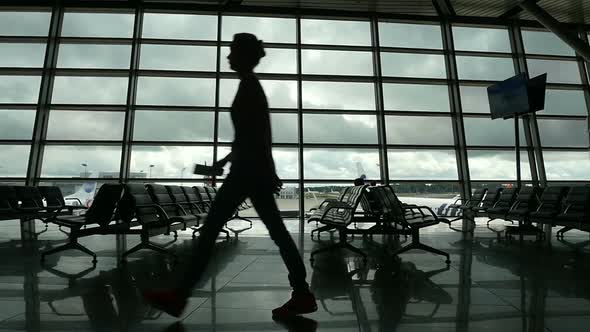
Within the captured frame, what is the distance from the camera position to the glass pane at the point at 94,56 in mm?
8680

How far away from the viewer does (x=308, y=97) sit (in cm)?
889

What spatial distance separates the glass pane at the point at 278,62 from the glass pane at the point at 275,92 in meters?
0.29

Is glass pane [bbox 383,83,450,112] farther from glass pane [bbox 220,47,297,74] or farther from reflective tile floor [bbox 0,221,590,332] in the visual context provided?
Result: reflective tile floor [bbox 0,221,590,332]

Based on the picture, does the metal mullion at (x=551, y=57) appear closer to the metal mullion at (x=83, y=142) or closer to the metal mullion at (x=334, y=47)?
the metal mullion at (x=334, y=47)

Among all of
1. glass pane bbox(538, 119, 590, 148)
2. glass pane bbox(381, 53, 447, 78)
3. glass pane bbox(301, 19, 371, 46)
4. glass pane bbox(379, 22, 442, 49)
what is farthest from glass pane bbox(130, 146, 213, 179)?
glass pane bbox(538, 119, 590, 148)

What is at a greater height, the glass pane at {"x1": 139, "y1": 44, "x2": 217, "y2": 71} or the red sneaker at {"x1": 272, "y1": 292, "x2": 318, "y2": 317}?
the glass pane at {"x1": 139, "y1": 44, "x2": 217, "y2": 71}

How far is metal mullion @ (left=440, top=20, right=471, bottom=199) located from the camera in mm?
8711

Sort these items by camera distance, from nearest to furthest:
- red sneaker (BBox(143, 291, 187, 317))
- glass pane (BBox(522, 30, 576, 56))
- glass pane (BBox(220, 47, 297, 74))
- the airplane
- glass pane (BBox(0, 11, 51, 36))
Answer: red sneaker (BBox(143, 291, 187, 317)), the airplane, glass pane (BBox(0, 11, 51, 36)), glass pane (BBox(220, 47, 297, 74)), glass pane (BBox(522, 30, 576, 56))

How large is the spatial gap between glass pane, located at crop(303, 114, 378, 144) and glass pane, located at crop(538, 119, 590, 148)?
13.7 ft

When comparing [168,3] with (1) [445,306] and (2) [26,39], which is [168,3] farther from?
(1) [445,306]

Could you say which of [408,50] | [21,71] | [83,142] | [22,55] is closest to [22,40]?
[22,55]

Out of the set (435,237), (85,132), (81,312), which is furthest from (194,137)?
(81,312)

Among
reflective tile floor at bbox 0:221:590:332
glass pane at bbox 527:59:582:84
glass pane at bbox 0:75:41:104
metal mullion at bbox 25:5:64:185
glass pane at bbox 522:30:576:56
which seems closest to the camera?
reflective tile floor at bbox 0:221:590:332

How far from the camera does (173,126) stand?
27.8ft
